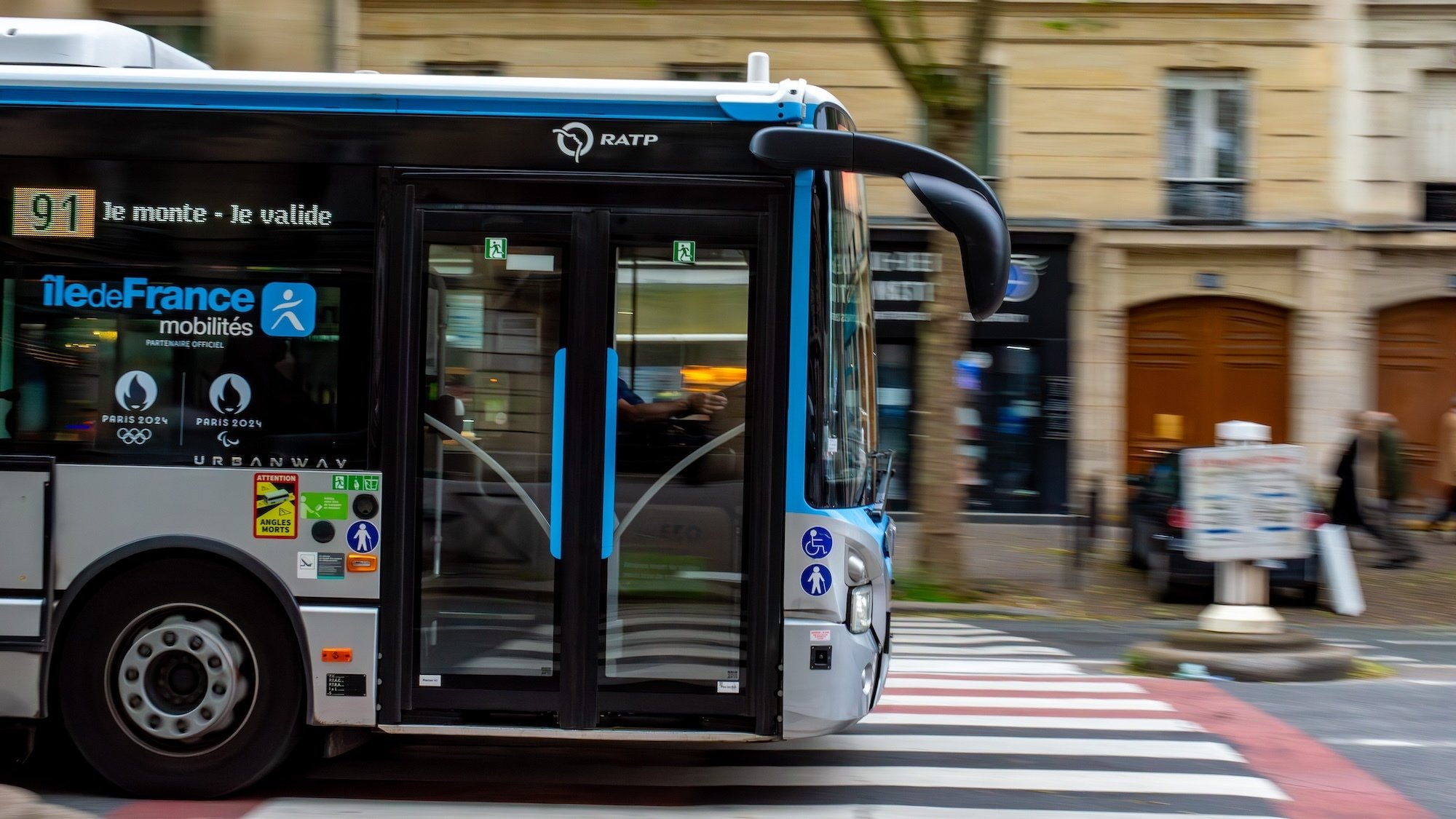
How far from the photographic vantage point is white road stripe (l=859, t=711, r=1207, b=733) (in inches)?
280

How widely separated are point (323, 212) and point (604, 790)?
2590 millimetres

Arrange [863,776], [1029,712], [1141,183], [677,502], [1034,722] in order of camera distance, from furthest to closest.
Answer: [1141,183] < [1029,712] < [1034,722] < [863,776] < [677,502]

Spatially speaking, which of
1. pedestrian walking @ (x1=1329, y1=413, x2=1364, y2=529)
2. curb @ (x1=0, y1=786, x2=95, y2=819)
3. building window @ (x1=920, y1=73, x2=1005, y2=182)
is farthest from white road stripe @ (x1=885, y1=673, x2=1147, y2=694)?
building window @ (x1=920, y1=73, x2=1005, y2=182)

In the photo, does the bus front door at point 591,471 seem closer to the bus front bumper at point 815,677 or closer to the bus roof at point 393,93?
the bus front bumper at point 815,677

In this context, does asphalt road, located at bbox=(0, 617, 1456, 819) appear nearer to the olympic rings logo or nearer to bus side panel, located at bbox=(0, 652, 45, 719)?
bus side panel, located at bbox=(0, 652, 45, 719)

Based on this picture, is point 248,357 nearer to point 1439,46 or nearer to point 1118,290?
point 1118,290

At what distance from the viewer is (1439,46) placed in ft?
62.3

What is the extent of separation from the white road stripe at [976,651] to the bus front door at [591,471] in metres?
4.35

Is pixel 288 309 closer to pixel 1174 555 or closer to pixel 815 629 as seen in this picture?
pixel 815 629

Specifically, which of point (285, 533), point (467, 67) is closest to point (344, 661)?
point (285, 533)

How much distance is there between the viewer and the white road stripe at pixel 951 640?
33.1 ft

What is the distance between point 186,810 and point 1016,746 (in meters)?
3.73

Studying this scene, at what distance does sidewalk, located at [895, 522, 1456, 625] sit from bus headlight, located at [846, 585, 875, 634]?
287 inches

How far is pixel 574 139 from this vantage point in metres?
5.41
